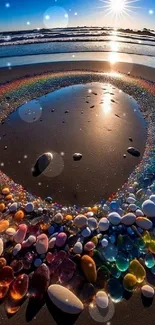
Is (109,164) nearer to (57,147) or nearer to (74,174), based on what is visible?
(74,174)

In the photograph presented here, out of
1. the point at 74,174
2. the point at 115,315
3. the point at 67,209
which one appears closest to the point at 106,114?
the point at 74,174

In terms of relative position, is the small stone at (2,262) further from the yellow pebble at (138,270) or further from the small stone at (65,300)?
the yellow pebble at (138,270)

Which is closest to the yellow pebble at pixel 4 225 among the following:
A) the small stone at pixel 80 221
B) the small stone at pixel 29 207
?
the small stone at pixel 29 207

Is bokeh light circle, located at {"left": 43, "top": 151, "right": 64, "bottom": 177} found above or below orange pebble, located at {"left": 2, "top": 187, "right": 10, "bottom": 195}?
above

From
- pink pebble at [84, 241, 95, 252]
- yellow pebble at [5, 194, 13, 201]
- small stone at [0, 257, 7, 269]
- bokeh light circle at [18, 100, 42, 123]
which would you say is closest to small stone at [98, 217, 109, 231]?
pink pebble at [84, 241, 95, 252]

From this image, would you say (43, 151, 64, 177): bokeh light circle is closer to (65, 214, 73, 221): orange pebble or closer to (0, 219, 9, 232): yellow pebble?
(65, 214, 73, 221): orange pebble

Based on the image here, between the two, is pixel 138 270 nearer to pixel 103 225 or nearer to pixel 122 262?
pixel 122 262
